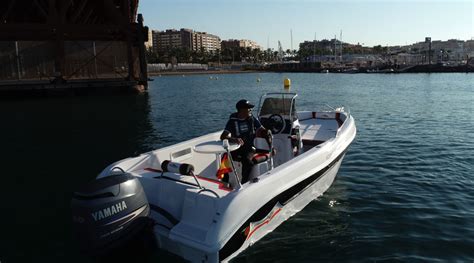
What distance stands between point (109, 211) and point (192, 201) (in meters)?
1.07

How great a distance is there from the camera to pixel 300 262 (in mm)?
5492

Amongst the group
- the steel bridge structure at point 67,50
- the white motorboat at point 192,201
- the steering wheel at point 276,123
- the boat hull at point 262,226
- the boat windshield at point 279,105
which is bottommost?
the boat hull at point 262,226

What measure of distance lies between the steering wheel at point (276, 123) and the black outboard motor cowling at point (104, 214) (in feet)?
13.7

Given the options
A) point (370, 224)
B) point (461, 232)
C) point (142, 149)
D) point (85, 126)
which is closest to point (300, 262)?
point (370, 224)

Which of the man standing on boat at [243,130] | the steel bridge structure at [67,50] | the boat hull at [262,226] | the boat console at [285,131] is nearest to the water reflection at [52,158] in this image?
the boat hull at [262,226]

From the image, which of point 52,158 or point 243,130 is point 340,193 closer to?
point 243,130

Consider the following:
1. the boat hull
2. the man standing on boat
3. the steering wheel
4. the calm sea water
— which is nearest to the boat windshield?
the steering wheel

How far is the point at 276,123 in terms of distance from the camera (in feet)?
26.3

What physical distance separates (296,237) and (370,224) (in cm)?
163

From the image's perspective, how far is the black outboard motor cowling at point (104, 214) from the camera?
4.20 m

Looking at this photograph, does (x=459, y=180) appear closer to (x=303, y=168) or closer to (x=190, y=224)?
(x=303, y=168)

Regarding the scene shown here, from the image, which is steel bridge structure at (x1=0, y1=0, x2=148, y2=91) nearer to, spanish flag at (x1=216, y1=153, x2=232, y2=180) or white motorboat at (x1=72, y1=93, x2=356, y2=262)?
white motorboat at (x1=72, y1=93, x2=356, y2=262)

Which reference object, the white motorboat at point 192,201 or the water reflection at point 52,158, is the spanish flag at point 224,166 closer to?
the white motorboat at point 192,201

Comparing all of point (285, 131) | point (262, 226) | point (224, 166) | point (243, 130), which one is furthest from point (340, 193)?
point (224, 166)
